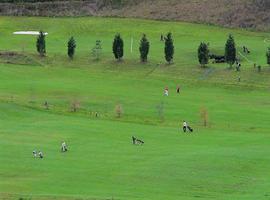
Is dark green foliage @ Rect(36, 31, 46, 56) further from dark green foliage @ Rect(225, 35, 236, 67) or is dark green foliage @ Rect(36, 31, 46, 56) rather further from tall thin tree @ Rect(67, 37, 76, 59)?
dark green foliage @ Rect(225, 35, 236, 67)

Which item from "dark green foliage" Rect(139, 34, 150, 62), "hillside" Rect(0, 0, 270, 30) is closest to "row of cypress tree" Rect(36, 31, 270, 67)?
"dark green foliage" Rect(139, 34, 150, 62)

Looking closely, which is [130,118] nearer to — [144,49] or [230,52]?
[230,52]

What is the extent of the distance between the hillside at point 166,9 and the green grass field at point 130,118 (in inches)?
185

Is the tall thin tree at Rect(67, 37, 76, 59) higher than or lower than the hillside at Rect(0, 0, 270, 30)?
lower

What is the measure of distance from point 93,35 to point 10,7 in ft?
91.8

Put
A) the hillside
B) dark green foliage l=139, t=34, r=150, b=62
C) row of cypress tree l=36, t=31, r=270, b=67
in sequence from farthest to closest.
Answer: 1. the hillside
2. dark green foliage l=139, t=34, r=150, b=62
3. row of cypress tree l=36, t=31, r=270, b=67

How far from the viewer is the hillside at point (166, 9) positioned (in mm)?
171375

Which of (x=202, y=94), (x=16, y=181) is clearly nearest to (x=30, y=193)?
(x=16, y=181)

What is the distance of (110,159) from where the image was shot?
74.6 meters

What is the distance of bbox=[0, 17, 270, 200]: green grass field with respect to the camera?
65.8 meters

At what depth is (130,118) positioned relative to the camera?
325 ft

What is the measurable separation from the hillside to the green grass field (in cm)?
470

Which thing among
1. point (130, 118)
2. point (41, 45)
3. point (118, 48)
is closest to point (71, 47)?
point (41, 45)

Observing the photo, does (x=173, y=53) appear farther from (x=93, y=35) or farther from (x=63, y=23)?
(x=63, y=23)
